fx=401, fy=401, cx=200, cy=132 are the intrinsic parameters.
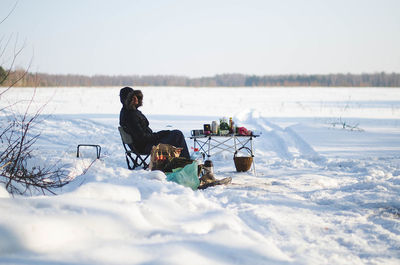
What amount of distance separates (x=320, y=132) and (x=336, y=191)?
6556mm

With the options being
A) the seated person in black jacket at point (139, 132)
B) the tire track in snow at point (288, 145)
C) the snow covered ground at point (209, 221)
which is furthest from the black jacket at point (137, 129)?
the tire track in snow at point (288, 145)

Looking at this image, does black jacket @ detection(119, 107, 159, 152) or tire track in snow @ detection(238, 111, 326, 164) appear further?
tire track in snow @ detection(238, 111, 326, 164)

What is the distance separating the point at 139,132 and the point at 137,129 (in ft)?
0.17

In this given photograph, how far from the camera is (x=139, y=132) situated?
18.5 ft

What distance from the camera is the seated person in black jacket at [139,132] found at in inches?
223

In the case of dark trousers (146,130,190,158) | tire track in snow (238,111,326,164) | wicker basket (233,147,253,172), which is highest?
dark trousers (146,130,190,158)

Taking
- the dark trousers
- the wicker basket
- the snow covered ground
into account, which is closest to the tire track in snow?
the wicker basket

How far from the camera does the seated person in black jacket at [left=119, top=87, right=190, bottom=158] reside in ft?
18.6

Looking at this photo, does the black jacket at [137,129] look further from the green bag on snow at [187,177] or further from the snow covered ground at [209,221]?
the green bag on snow at [187,177]

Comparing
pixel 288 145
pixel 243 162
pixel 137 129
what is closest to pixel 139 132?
pixel 137 129

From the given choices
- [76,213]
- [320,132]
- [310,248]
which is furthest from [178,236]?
[320,132]

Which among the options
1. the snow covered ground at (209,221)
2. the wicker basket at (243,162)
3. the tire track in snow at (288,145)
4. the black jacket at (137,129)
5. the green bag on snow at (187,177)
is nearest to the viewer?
the snow covered ground at (209,221)

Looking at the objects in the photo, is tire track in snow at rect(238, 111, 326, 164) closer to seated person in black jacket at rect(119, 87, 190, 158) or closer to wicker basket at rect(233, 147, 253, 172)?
wicker basket at rect(233, 147, 253, 172)

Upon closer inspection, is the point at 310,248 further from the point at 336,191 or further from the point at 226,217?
the point at 336,191
